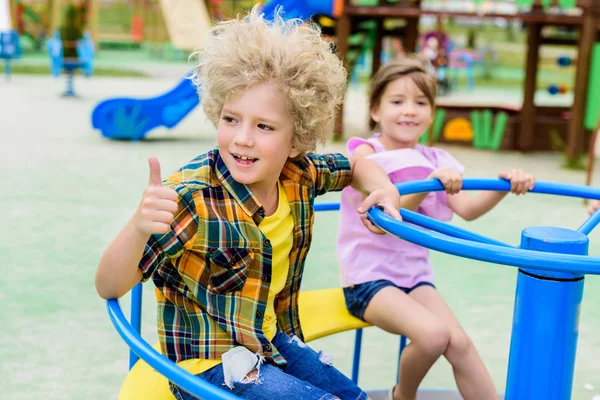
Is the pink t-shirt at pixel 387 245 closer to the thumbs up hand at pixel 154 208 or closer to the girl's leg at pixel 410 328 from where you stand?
the girl's leg at pixel 410 328

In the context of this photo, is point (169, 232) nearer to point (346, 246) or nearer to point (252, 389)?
point (252, 389)

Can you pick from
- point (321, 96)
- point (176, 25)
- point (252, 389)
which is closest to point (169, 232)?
point (252, 389)

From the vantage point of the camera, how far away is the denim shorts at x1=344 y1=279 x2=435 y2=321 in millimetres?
2016

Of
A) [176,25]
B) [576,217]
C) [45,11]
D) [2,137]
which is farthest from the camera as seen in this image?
[45,11]

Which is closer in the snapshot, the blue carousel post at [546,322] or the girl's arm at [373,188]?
the blue carousel post at [546,322]

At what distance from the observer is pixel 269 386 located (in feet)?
4.75

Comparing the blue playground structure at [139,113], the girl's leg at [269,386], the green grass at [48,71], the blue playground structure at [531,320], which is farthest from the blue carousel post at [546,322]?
the green grass at [48,71]

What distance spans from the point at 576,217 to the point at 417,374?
3.15 meters

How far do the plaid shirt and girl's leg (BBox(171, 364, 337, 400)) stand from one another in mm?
48

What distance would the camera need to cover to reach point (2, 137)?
7.09m

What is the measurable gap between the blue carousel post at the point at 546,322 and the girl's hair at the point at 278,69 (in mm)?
492

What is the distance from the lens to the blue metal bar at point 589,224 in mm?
1606

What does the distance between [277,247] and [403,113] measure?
87 centimetres

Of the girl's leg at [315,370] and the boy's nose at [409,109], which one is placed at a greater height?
the boy's nose at [409,109]
